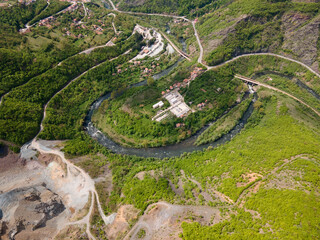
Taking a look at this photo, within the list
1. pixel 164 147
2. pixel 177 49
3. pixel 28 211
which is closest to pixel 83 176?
pixel 28 211

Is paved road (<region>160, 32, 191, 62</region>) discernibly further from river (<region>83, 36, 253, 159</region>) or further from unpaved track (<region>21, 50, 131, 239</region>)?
unpaved track (<region>21, 50, 131, 239</region>)

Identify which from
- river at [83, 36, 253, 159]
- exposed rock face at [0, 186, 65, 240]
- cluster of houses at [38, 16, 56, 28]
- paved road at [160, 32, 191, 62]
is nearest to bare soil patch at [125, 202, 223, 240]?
river at [83, 36, 253, 159]

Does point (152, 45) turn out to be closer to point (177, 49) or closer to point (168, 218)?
point (177, 49)

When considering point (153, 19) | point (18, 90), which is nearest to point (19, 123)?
point (18, 90)

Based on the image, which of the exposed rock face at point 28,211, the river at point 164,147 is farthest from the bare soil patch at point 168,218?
the exposed rock face at point 28,211

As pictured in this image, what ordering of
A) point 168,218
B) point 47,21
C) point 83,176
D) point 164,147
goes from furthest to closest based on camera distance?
point 47,21
point 164,147
point 83,176
point 168,218

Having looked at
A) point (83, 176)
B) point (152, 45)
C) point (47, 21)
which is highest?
point (47, 21)

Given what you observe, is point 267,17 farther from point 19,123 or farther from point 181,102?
point 19,123

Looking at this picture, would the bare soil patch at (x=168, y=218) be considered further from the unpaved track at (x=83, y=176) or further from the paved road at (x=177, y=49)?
the paved road at (x=177, y=49)
